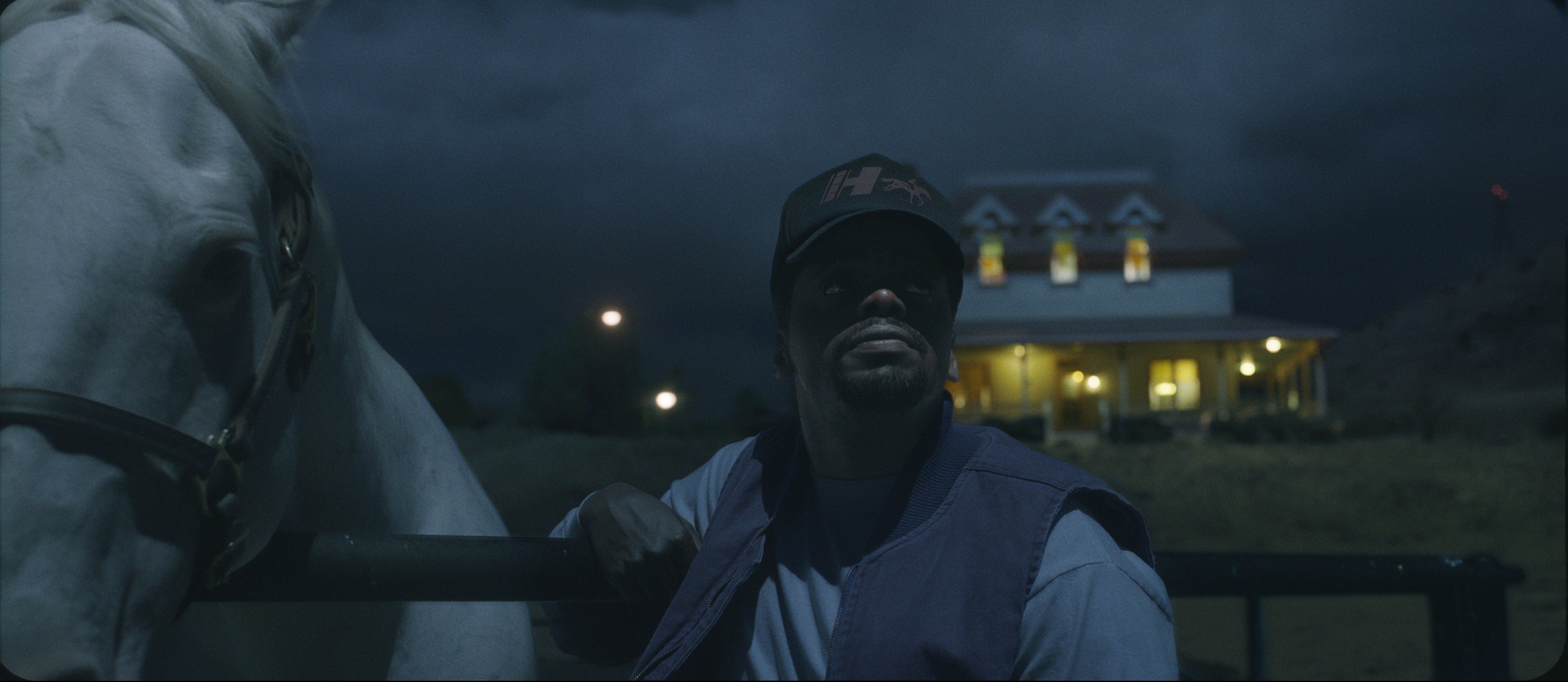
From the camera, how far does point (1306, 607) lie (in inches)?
320

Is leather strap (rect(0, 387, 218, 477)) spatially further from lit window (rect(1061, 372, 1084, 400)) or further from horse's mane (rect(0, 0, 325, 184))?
lit window (rect(1061, 372, 1084, 400))

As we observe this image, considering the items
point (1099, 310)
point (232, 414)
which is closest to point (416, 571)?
point (232, 414)

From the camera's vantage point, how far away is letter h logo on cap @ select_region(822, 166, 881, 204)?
1321mm

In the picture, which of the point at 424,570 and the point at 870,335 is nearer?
the point at 870,335

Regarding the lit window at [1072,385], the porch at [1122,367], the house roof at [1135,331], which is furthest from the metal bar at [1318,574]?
the lit window at [1072,385]

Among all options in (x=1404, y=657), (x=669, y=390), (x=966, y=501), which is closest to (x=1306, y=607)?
(x=1404, y=657)

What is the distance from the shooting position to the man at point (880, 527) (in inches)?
41.0

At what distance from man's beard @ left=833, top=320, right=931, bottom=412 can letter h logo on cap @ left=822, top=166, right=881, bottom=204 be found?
0.69 ft

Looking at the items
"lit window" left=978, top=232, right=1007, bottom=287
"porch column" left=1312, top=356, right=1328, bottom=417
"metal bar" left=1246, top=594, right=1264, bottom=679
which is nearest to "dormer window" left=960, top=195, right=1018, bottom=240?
"lit window" left=978, top=232, right=1007, bottom=287

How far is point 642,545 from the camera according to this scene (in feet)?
4.29

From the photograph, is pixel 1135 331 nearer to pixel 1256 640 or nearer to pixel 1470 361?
pixel 1256 640

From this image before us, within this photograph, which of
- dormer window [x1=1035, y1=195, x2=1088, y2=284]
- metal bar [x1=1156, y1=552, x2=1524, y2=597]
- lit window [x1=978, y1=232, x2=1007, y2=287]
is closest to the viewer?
metal bar [x1=1156, y1=552, x2=1524, y2=597]

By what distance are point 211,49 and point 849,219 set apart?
1010 mm

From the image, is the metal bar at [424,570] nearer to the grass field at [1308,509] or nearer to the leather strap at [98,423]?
the leather strap at [98,423]
